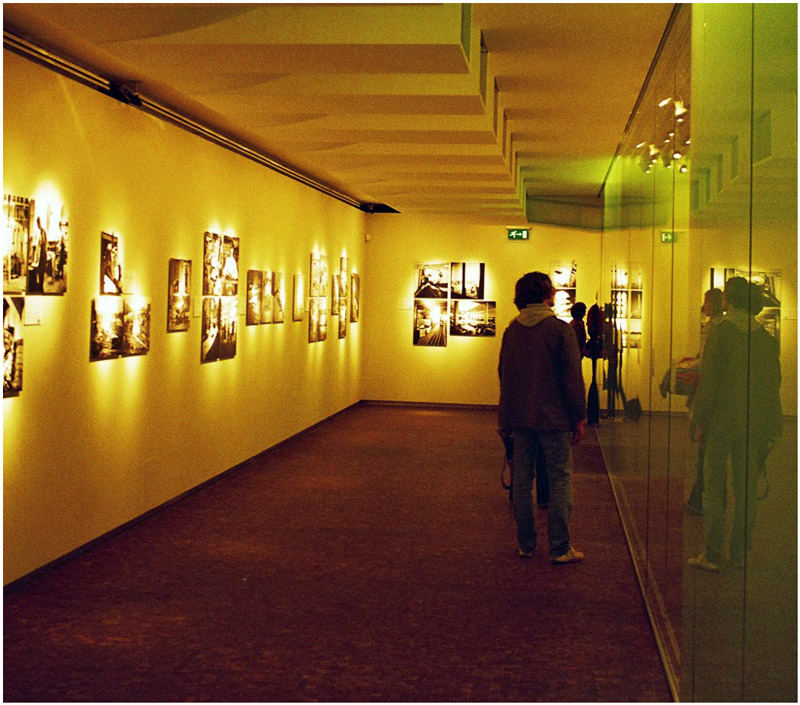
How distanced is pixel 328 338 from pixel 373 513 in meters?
7.41

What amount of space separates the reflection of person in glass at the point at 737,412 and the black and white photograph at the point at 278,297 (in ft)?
30.5

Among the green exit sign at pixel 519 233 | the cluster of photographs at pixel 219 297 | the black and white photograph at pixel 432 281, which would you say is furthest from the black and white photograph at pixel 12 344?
the green exit sign at pixel 519 233

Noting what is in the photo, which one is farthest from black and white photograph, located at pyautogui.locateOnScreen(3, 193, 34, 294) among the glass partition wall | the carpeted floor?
the glass partition wall

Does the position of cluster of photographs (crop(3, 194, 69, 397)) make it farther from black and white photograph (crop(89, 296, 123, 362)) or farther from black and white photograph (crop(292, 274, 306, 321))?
black and white photograph (crop(292, 274, 306, 321))

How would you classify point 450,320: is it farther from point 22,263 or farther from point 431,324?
point 22,263

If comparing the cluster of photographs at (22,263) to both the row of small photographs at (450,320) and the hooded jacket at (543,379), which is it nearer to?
the hooded jacket at (543,379)

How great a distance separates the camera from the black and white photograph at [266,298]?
12.2 meters

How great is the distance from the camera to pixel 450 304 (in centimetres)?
1936

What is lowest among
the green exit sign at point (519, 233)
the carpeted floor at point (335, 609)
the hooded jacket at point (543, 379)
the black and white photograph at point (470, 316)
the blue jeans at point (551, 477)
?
the carpeted floor at point (335, 609)

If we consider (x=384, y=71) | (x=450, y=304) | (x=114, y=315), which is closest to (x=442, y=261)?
(x=450, y=304)

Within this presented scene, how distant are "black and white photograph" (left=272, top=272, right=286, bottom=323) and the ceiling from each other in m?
1.80

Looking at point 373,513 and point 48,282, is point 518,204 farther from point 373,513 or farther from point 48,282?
point 48,282

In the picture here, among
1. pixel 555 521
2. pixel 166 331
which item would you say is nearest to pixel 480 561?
pixel 555 521

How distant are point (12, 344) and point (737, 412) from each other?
4895 mm
